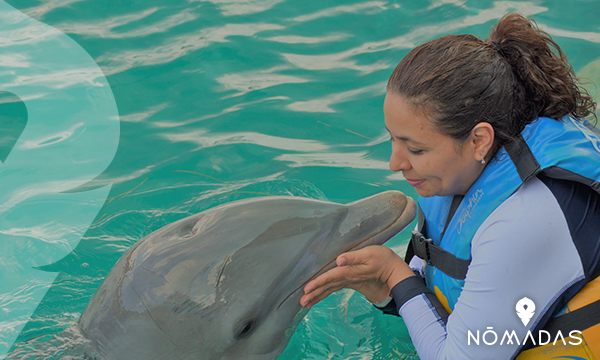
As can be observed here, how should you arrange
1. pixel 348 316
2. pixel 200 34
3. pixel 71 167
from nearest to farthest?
1. pixel 348 316
2. pixel 71 167
3. pixel 200 34

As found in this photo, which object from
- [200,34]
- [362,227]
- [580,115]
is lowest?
[200,34]

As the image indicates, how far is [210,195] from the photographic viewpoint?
531 cm

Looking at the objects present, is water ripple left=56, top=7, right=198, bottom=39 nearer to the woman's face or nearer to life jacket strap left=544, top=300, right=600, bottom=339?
the woman's face

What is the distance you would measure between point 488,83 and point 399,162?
59 centimetres

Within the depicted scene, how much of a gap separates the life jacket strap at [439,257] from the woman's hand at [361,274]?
0.21 metres

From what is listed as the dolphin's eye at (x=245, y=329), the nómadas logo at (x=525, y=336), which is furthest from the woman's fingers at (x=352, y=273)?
the nómadas logo at (x=525, y=336)

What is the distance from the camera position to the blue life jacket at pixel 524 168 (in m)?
2.37

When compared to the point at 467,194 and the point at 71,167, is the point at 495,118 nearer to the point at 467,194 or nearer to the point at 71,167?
the point at 467,194

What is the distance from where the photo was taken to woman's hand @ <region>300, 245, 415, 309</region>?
8.57ft

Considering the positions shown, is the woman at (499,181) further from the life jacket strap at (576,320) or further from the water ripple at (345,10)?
the water ripple at (345,10)

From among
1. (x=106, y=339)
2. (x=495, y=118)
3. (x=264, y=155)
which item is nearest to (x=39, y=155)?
(x=264, y=155)

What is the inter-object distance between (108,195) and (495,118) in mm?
4112

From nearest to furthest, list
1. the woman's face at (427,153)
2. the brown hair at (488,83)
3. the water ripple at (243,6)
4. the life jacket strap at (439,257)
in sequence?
the brown hair at (488,83)
the woman's face at (427,153)
the life jacket strap at (439,257)
the water ripple at (243,6)

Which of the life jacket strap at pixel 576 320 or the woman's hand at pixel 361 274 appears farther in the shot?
the woman's hand at pixel 361 274
